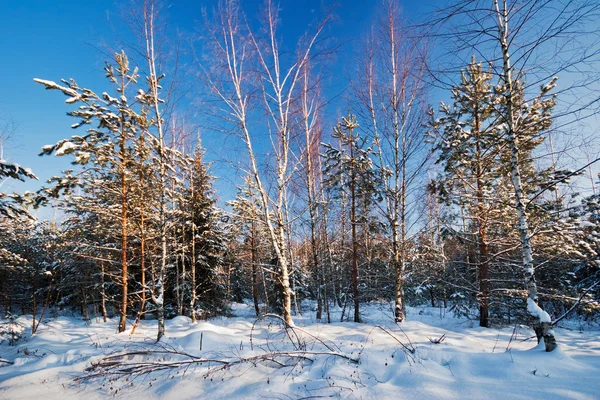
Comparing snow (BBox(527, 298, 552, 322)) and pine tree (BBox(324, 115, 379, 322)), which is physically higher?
pine tree (BBox(324, 115, 379, 322))

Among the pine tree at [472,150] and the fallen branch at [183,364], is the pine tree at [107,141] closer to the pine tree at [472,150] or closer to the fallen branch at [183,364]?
the fallen branch at [183,364]

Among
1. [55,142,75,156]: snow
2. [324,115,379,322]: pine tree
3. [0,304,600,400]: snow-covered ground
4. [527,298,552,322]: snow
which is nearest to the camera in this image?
[0,304,600,400]: snow-covered ground

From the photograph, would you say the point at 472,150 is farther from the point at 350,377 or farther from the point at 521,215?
the point at 350,377

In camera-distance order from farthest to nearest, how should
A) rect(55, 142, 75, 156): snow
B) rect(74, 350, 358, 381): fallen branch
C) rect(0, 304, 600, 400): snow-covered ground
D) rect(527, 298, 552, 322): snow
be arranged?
rect(55, 142, 75, 156): snow
rect(74, 350, 358, 381): fallen branch
rect(527, 298, 552, 322): snow
rect(0, 304, 600, 400): snow-covered ground

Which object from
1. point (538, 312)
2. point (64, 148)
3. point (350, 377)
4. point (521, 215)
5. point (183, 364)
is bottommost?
point (183, 364)

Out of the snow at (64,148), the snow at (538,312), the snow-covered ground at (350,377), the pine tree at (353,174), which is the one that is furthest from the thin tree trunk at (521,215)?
the snow at (64,148)

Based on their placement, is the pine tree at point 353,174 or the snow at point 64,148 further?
the pine tree at point 353,174

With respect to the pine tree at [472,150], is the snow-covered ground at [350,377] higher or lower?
lower

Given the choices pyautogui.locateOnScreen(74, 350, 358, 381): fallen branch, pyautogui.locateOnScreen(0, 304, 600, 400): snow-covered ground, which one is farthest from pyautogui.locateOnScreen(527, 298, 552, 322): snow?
Answer: pyautogui.locateOnScreen(74, 350, 358, 381): fallen branch

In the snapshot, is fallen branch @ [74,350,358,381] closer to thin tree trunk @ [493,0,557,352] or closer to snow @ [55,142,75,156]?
thin tree trunk @ [493,0,557,352]

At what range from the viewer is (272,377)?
371 cm

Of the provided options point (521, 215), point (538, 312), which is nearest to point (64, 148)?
point (521, 215)

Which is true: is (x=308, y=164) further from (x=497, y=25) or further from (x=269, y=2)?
(x=497, y=25)

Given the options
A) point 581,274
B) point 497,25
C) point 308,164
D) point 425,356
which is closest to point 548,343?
point 425,356
